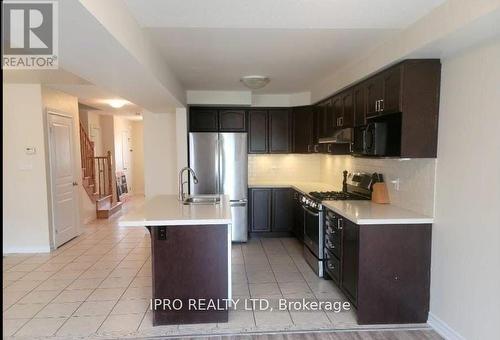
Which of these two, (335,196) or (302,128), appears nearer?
(335,196)

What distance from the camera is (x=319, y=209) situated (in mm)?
3664

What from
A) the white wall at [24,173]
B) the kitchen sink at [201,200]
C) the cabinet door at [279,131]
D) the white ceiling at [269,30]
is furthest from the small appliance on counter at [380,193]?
the white wall at [24,173]

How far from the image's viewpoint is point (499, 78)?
2094 mm

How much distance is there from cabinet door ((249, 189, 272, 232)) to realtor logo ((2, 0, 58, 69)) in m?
3.54

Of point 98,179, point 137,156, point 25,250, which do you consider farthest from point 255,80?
point 137,156

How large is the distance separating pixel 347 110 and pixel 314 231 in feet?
4.85

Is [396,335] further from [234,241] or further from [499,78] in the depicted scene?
[234,241]

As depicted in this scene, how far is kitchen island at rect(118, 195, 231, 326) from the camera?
2.71 metres

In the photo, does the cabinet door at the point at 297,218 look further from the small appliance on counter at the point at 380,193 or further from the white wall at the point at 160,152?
the white wall at the point at 160,152

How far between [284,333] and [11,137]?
4.50 m

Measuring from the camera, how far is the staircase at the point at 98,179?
22.9 ft

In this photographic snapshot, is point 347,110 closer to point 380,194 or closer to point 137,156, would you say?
point 380,194

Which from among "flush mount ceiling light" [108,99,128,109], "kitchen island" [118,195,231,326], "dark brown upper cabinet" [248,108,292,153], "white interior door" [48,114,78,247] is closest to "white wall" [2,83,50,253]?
"white interior door" [48,114,78,247]

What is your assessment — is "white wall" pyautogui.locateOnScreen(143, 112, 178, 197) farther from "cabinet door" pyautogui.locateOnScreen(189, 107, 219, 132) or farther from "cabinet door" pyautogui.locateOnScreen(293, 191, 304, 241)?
"cabinet door" pyautogui.locateOnScreen(293, 191, 304, 241)
